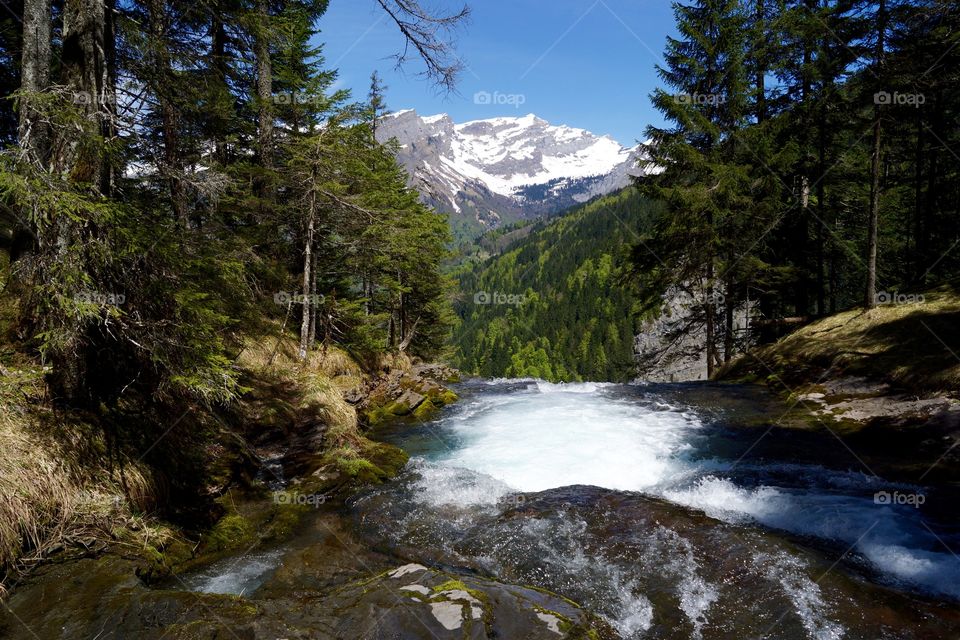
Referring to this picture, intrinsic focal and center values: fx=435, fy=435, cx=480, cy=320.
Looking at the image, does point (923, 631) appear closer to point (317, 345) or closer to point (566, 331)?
point (317, 345)

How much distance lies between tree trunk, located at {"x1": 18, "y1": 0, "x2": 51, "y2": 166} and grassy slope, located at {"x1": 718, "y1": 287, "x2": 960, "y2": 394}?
17.3m

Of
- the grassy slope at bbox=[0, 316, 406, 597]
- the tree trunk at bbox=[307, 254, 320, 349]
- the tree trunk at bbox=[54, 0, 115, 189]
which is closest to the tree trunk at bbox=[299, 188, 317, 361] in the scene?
the tree trunk at bbox=[307, 254, 320, 349]

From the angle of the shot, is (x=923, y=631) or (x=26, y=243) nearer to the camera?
(x=923, y=631)

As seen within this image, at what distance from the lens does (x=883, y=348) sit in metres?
13.4

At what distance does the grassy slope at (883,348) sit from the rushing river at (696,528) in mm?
3442

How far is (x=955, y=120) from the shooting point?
2166 cm

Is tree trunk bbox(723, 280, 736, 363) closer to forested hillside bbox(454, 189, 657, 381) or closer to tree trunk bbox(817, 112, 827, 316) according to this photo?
tree trunk bbox(817, 112, 827, 316)

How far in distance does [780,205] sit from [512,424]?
1694 cm

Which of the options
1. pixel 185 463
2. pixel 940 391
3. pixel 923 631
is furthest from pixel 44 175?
pixel 940 391

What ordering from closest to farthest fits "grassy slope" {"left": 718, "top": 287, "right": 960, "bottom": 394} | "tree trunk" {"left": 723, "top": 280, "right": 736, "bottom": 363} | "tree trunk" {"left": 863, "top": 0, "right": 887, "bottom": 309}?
"grassy slope" {"left": 718, "top": 287, "right": 960, "bottom": 394} < "tree trunk" {"left": 863, "top": 0, "right": 887, "bottom": 309} < "tree trunk" {"left": 723, "top": 280, "right": 736, "bottom": 363}

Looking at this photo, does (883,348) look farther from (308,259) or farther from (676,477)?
(308,259)

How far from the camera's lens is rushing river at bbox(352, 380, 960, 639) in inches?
189

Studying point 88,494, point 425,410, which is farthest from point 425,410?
point 88,494

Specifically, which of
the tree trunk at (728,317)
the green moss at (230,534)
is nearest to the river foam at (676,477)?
the green moss at (230,534)
